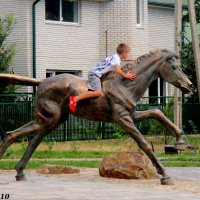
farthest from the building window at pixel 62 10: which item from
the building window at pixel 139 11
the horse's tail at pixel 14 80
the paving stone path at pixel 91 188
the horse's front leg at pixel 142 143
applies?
the horse's front leg at pixel 142 143

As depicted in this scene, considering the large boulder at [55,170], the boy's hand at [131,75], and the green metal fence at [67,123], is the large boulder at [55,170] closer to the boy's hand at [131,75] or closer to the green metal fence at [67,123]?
the boy's hand at [131,75]

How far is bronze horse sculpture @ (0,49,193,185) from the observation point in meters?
14.3

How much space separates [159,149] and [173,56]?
469 inches

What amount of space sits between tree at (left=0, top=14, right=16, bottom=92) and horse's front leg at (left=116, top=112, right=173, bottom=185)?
56.6 ft

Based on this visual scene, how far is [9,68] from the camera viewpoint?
108ft

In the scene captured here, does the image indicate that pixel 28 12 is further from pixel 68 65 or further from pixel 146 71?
pixel 146 71

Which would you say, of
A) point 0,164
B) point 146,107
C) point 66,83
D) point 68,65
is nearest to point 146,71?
point 66,83

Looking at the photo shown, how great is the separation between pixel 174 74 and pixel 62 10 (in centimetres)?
2081

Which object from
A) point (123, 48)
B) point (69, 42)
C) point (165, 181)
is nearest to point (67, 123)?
point (69, 42)

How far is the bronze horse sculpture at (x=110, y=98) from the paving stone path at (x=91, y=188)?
2.65 feet

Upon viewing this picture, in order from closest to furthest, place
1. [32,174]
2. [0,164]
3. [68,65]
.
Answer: [32,174], [0,164], [68,65]

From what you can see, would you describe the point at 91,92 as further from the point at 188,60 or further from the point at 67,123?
the point at 188,60

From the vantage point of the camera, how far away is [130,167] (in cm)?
1488

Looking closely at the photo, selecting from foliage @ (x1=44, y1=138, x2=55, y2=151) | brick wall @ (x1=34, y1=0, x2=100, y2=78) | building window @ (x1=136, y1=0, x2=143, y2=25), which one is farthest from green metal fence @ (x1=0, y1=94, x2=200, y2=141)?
building window @ (x1=136, y1=0, x2=143, y2=25)
